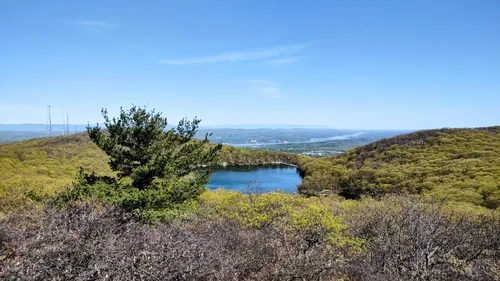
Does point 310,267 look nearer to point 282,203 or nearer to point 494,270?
point 494,270

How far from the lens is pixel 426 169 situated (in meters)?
54.4

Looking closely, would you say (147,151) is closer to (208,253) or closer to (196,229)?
(196,229)

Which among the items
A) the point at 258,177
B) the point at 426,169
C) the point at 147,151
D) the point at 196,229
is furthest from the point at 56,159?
the point at 426,169

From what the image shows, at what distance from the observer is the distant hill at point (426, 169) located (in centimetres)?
3866

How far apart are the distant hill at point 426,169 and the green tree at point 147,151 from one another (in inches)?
717

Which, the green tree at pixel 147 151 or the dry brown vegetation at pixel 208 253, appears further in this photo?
the green tree at pixel 147 151

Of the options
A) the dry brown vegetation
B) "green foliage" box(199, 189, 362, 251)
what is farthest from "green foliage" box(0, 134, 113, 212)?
the dry brown vegetation

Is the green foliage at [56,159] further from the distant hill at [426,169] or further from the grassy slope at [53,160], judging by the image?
the distant hill at [426,169]

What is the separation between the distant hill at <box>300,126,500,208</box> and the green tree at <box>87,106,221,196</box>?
18.2m

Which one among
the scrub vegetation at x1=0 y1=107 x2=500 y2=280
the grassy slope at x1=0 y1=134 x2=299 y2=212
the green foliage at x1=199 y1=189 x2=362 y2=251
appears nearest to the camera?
the scrub vegetation at x1=0 y1=107 x2=500 y2=280

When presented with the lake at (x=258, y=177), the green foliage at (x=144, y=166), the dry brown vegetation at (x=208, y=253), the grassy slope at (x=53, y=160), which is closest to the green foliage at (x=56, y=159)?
the grassy slope at (x=53, y=160)

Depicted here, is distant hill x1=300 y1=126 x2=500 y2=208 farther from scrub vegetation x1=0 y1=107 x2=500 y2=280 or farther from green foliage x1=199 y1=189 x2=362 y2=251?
green foliage x1=199 y1=189 x2=362 y2=251

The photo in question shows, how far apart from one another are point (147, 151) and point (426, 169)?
50.3m

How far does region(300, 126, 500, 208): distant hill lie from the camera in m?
38.7
